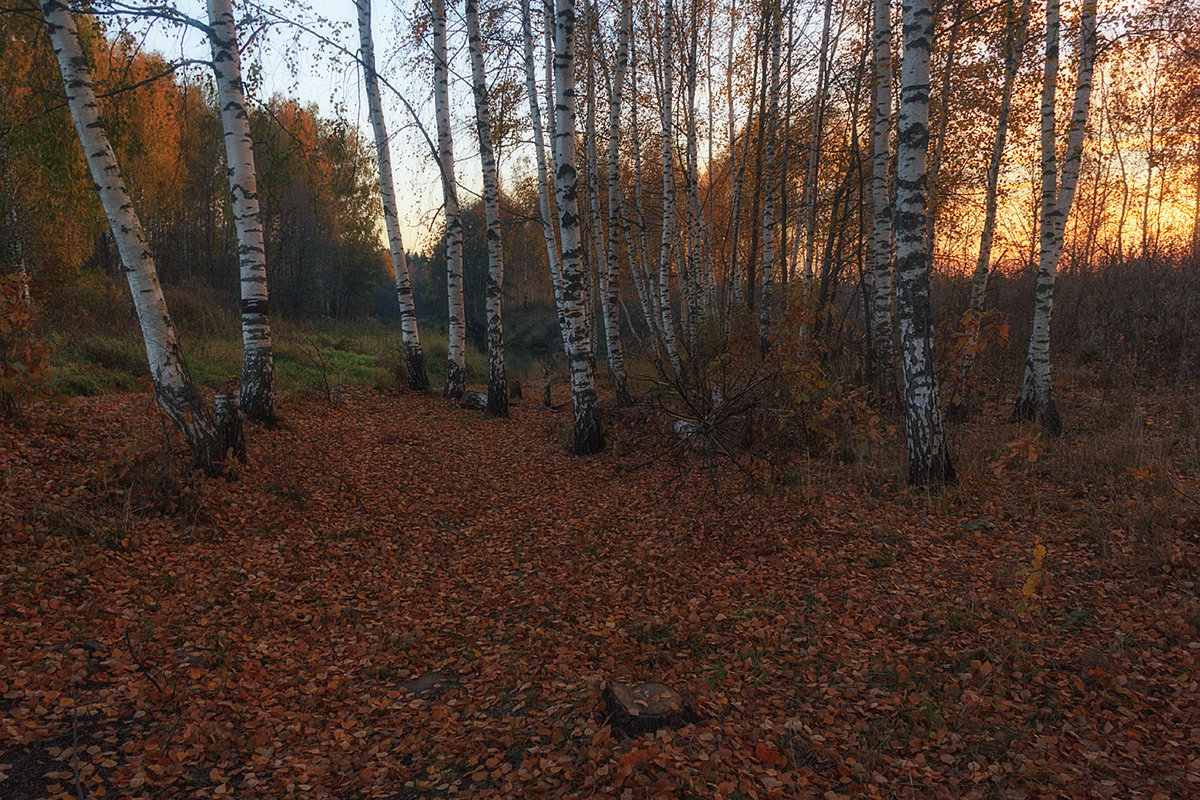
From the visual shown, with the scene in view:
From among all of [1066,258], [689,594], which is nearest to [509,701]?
[689,594]

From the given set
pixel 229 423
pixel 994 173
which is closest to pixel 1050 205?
pixel 994 173

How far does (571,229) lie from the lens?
8297mm

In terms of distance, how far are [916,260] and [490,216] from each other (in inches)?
324

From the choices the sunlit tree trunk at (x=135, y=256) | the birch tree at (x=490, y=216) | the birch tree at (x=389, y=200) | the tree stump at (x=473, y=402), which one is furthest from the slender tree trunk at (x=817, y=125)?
the sunlit tree trunk at (x=135, y=256)

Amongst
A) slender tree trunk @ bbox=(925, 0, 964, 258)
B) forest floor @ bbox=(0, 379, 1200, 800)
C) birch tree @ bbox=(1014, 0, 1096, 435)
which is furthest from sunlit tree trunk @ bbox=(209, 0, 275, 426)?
slender tree trunk @ bbox=(925, 0, 964, 258)

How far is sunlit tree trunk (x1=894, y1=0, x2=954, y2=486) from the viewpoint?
6188 mm

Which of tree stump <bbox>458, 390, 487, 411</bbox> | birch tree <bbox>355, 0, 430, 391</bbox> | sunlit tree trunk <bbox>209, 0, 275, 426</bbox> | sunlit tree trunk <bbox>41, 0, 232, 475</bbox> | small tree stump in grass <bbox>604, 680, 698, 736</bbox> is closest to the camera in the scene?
small tree stump in grass <bbox>604, 680, 698, 736</bbox>

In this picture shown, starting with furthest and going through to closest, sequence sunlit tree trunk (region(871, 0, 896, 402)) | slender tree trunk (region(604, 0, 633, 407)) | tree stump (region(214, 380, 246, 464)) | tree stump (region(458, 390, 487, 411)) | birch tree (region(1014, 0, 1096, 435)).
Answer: tree stump (region(458, 390, 487, 411)), slender tree trunk (region(604, 0, 633, 407)), sunlit tree trunk (region(871, 0, 896, 402)), birch tree (region(1014, 0, 1096, 435)), tree stump (region(214, 380, 246, 464))

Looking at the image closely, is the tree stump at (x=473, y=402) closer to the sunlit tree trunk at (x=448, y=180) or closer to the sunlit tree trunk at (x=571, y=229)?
the sunlit tree trunk at (x=448, y=180)

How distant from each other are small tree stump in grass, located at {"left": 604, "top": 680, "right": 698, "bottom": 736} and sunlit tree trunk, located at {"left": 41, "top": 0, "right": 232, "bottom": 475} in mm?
5420

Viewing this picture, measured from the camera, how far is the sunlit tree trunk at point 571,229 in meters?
7.92

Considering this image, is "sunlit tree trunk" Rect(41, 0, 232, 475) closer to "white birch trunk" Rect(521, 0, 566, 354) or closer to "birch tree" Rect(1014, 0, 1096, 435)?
"white birch trunk" Rect(521, 0, 566, 354)

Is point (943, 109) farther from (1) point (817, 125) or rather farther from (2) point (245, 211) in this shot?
(2) point (245, 211)

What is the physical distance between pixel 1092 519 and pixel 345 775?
646cm
